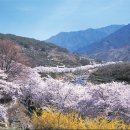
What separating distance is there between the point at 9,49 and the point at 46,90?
11945 mm

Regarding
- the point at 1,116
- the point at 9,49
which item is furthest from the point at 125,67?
the point at 1,116

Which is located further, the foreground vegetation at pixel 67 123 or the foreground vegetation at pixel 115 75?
the foreground vegetation at pixel 115 75

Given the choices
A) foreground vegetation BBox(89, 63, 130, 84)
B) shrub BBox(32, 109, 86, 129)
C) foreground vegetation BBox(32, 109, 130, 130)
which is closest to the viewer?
foreground vegetation BBox(32, 109, 130, 130)

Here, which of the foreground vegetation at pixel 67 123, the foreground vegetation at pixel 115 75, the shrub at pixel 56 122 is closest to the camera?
the foreground vegetation at pixel 67 123

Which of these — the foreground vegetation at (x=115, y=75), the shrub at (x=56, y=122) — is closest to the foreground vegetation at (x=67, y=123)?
the shrub at (x=56, y=122)

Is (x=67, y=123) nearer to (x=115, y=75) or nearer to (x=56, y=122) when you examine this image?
(x=56, y=122)

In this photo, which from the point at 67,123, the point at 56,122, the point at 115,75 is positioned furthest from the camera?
the point at 115,75

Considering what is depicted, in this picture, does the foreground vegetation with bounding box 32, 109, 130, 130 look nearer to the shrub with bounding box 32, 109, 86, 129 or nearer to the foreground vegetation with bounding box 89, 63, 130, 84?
the shrub with bounding box 32, 109, 86, 129

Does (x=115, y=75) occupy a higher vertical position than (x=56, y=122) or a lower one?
lower

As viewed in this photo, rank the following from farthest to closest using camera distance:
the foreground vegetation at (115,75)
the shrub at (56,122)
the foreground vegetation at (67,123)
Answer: the foreground vegetation at (115,75)
the shrub at (56,122)
the foreground vegetation at (67,123)

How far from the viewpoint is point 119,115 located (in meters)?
31.8

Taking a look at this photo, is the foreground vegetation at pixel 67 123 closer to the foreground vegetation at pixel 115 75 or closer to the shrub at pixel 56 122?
the shrub at pixel 56 122

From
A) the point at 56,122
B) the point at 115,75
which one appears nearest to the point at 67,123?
the point at 56,122

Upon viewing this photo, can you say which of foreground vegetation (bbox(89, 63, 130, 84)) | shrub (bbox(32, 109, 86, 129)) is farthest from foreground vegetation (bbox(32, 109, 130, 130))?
foreground vegetation (bbox(89, 63, 130, 84))
